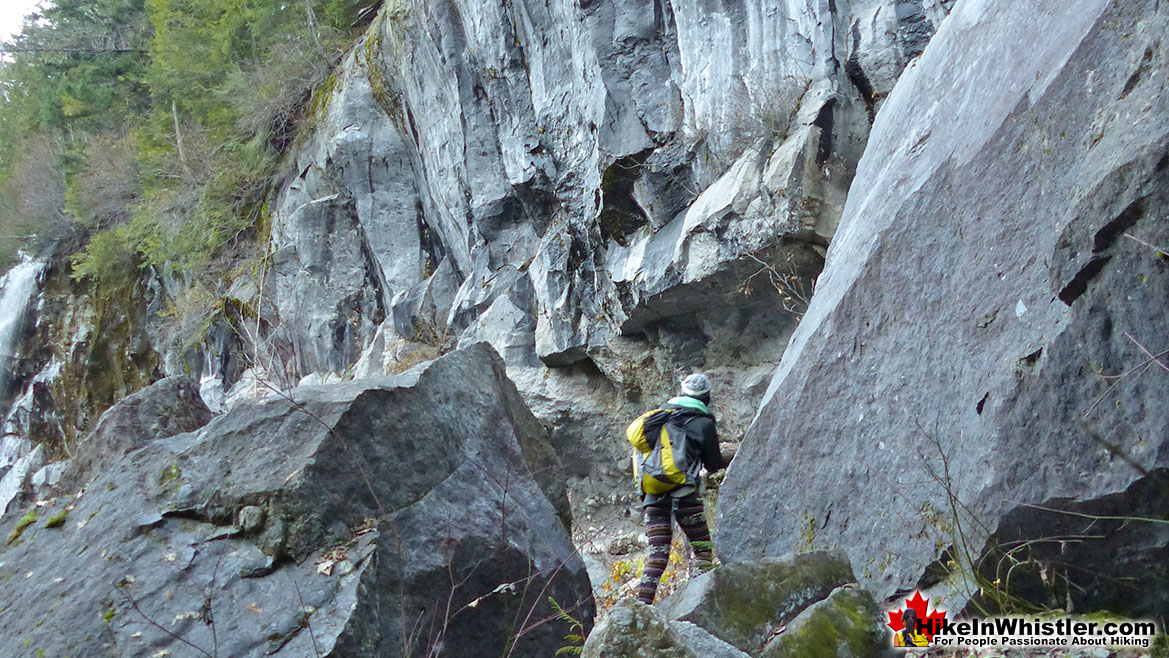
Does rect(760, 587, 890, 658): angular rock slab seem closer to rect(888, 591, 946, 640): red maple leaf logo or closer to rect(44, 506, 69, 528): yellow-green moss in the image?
rect(888, 591, 946, 640): red maple leaf logo

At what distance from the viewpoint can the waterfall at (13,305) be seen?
77.6 feet

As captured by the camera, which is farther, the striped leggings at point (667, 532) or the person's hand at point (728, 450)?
the person's hand at point (728, 450)

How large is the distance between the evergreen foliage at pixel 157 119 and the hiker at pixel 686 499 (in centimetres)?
1425

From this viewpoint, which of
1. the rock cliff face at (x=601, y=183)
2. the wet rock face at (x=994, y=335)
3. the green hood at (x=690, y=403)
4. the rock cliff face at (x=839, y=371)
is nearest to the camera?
the wet rock face at (x=994, y=335)

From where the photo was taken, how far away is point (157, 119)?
2080 centimetres

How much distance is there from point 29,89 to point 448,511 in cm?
2997

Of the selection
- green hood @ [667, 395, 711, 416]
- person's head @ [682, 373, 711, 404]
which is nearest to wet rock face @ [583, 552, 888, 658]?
green hood @ [667, 395, 711, 416]

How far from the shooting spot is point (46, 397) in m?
22.8

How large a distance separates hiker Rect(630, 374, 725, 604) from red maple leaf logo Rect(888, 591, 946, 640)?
185 cm

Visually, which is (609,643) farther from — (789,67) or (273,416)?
(789,67)

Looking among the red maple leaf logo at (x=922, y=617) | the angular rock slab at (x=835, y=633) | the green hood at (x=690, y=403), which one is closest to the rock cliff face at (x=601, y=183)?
the green hood at (x=690, y=403)

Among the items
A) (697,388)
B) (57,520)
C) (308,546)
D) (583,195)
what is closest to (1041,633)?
(697,388)

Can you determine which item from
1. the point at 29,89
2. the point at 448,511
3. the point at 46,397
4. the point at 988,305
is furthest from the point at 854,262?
the point at 29,89

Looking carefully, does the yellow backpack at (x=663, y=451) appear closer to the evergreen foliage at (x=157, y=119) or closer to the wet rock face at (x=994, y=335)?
the wet rock face at (x=994, y=335)
